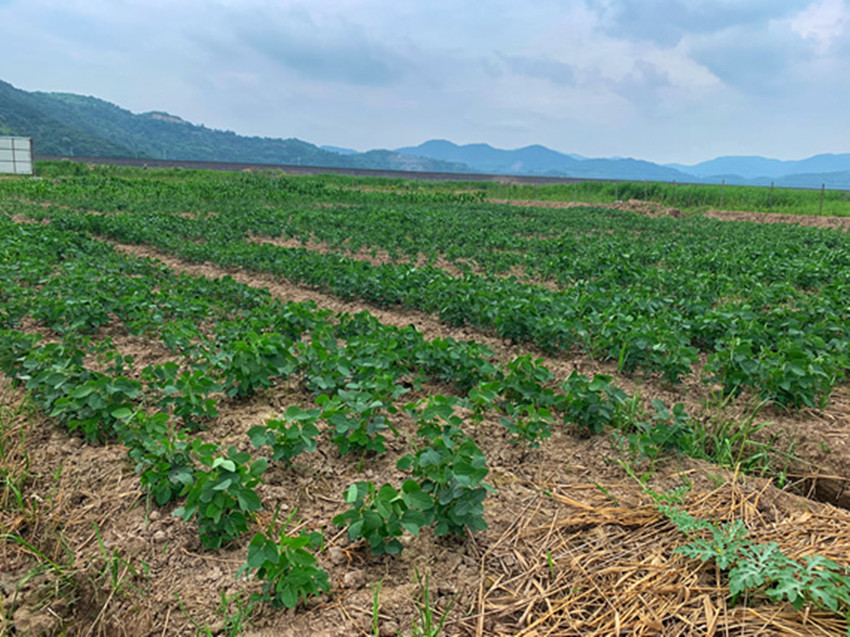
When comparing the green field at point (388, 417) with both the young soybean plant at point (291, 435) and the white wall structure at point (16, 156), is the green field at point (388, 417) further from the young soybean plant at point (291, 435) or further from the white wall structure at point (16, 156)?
the white wall structure at point (16, 156)

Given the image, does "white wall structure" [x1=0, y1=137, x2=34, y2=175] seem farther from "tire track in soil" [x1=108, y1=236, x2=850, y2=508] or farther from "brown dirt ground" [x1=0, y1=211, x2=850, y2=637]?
"brown dirt ground" [x1=0, y1=211, x2=850, y2=637]

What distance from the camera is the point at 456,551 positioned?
2271mm

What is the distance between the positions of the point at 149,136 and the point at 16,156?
5791 inches

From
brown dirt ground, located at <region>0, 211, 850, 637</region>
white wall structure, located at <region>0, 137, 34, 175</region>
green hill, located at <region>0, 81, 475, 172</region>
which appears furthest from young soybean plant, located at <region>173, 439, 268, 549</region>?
green hill, located at <region>0, 81, 475, 172</region>

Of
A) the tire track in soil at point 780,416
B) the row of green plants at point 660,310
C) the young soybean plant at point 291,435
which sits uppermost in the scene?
the row of green plants at point 660,310

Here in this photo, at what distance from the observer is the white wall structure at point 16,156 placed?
32.3 metres

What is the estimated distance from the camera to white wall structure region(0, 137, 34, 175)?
3228cm

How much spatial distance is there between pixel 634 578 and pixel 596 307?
394cm

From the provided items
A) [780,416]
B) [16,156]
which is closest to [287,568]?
[780,416]

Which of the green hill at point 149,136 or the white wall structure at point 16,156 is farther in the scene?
the green hill at point 149,136

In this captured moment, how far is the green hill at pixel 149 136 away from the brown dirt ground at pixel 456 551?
99.7 meters

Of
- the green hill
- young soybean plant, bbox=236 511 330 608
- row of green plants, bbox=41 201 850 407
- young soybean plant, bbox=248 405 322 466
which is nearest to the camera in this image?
young soybean plant, bbox=236 511 330 608

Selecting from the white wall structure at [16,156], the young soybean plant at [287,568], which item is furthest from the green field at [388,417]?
the white wall structure at [16,156]

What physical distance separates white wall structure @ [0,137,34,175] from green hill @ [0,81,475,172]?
59878 mm
